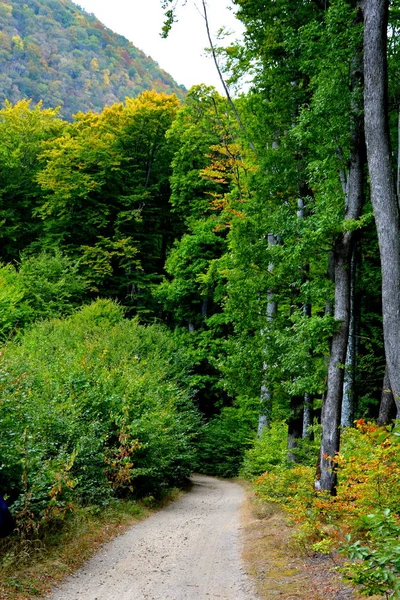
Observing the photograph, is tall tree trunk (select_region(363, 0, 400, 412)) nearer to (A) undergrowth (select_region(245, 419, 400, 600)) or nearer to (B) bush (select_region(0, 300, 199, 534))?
(A) undergrowth (select_region(245, 419, 400, 600))

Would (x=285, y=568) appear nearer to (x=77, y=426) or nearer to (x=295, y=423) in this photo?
(x=77, y=426)

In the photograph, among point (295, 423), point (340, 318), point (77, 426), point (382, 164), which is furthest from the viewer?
point (295, 423)

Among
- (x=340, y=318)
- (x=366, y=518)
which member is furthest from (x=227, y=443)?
(x=366, y=518)

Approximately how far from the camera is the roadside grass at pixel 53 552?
581 centimetres

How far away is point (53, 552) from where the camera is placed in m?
7.04

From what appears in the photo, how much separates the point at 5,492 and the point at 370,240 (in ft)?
39.8

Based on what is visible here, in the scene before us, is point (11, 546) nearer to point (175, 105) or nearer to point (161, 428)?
point (161, 428)

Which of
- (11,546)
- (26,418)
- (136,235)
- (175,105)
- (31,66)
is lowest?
(11,546)

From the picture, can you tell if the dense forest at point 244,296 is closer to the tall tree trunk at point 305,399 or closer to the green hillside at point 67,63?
the tall tree trunk at point 305,399

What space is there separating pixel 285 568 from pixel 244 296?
28.0 feet

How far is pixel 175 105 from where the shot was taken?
31938 mm

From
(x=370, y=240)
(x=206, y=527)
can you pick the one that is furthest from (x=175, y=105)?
(x=206, y=527)

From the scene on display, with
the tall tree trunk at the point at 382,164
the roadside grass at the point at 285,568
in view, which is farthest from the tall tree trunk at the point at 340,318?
the tall tree trunk at the point at 382,164

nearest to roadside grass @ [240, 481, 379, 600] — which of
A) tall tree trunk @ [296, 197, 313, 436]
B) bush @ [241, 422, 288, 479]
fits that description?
tall tree trunk @ [296, 197, 313, 436]
